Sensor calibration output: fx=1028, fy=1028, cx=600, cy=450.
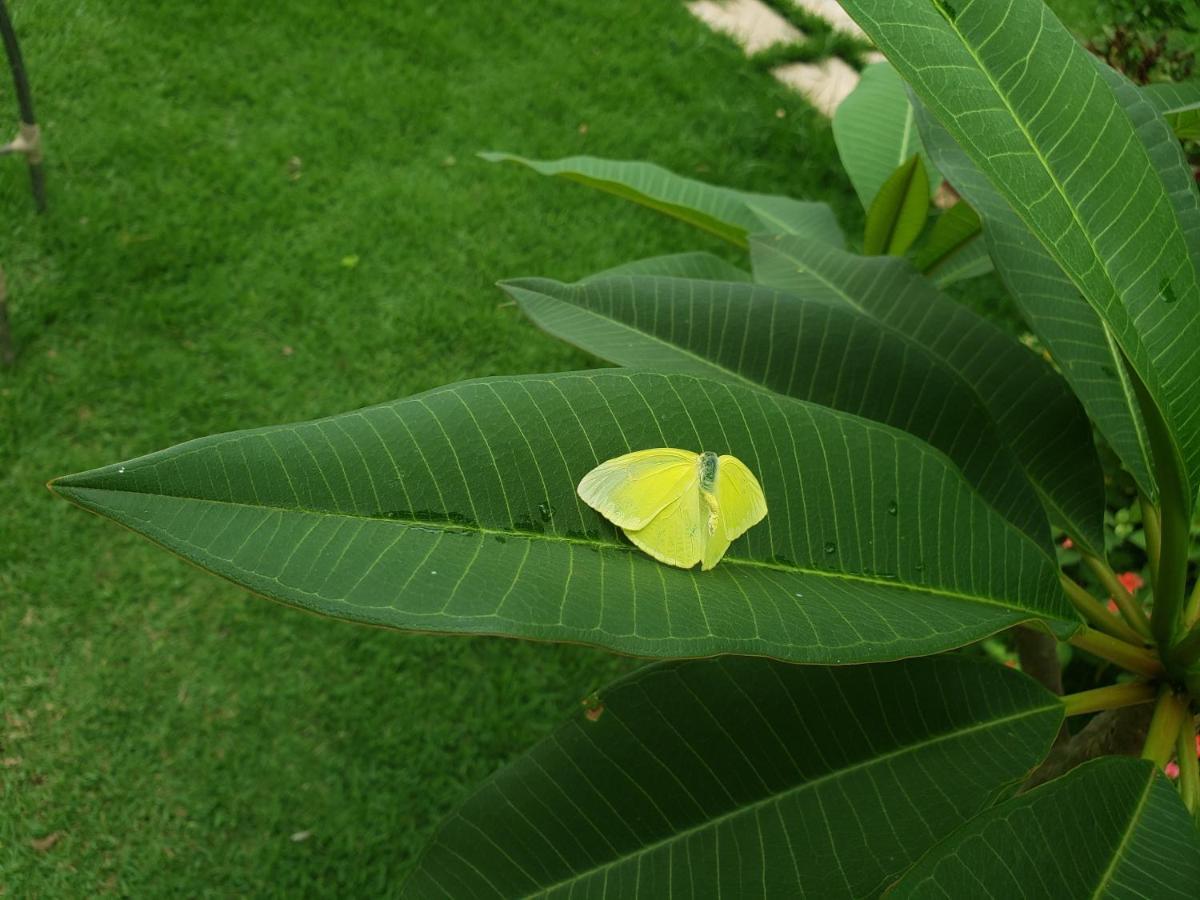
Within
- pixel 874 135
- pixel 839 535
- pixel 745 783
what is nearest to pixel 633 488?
pixel 839 535

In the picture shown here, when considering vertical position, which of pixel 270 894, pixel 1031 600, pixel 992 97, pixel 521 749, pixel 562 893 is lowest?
pixel 270 894

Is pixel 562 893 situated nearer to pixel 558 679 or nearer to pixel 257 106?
pixel 558 679

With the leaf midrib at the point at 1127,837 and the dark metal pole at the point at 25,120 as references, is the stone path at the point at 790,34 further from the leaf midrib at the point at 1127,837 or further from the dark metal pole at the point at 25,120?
the leaf midrib at the point at 1127,837

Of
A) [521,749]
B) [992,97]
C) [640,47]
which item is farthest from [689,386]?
[640,47]

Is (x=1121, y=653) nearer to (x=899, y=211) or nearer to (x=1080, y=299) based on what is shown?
(x=1080, y=299)

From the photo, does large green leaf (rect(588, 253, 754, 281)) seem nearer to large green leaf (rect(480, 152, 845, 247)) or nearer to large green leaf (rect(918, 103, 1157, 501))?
large green leaf (rect(480, 152, 845, 247))

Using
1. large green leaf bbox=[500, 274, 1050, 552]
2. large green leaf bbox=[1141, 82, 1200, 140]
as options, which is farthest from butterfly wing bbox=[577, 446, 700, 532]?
large green leaf bbox=[1141, 82, 1200, 140]

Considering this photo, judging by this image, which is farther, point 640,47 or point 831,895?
point 640,47
